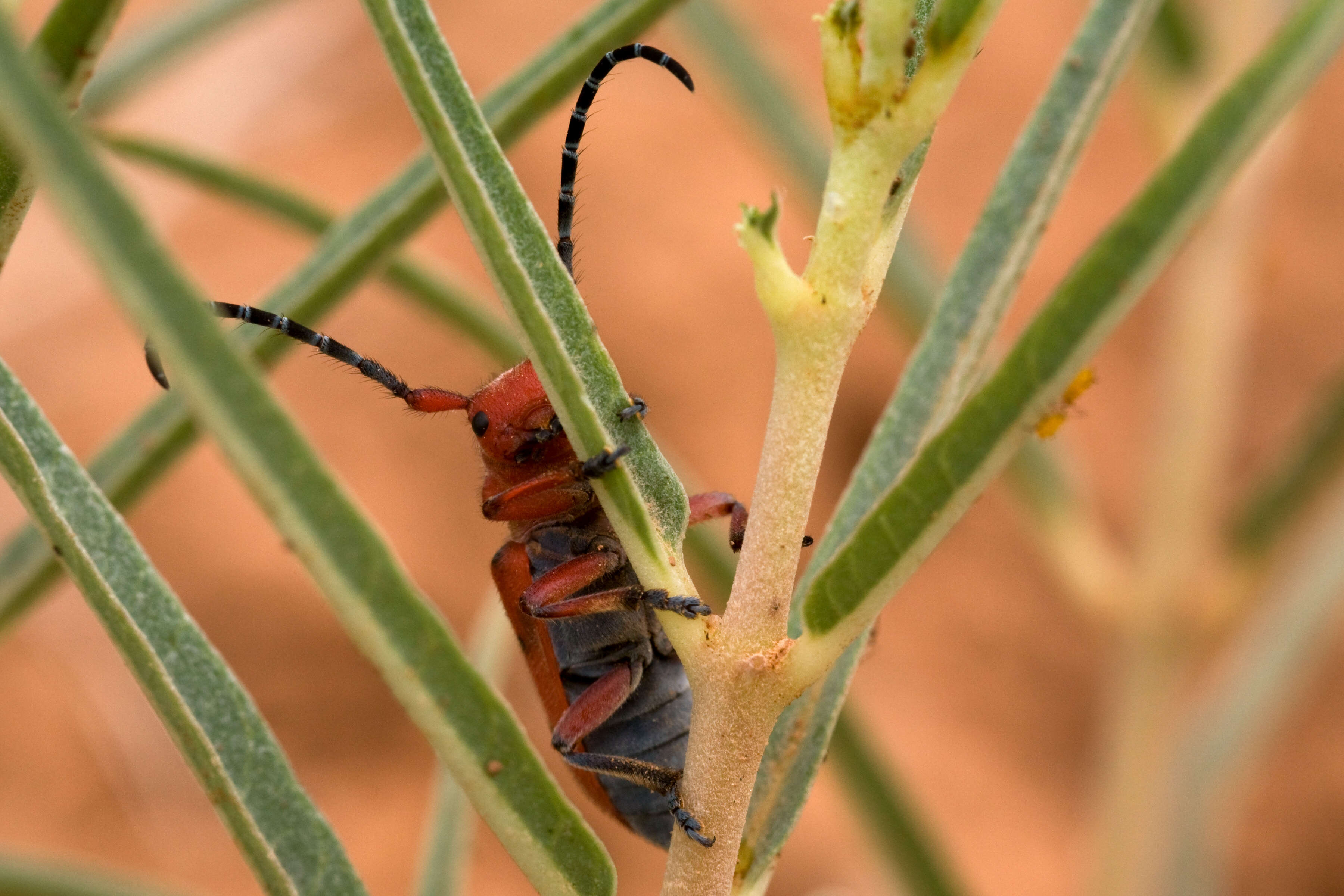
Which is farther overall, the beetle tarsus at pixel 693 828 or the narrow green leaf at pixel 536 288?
the beetle tarsus at pixel 693 828

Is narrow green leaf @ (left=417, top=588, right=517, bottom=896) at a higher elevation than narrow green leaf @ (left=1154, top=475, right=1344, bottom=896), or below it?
higher

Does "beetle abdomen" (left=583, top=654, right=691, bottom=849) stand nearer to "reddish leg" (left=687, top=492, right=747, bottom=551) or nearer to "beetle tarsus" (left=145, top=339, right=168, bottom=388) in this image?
"reddish leg" (left=687, top=492, right=747, bottom=551)

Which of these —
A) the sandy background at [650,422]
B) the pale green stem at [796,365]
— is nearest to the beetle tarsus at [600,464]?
the pale green stem at [796,365]

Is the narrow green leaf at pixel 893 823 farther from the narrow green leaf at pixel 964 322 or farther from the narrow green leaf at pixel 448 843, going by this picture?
the narrow green leaf at pixel 964 322

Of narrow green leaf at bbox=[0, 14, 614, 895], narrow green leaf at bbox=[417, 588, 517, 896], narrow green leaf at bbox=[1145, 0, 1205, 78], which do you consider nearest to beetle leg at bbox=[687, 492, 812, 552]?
narrow green leaf at bbox=[417, 588, 517, 896]

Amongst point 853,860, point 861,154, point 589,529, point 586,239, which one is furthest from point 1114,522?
point 861,154

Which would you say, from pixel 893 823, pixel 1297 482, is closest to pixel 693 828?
pixel 893 823

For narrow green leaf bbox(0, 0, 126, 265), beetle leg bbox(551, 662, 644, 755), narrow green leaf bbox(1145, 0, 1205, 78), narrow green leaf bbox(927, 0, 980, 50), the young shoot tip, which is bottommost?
beetle leg bbox(551, 662, 644, 755)
